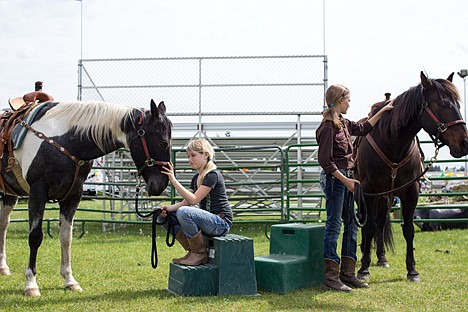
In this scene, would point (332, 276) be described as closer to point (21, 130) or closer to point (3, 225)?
point (21, 130)

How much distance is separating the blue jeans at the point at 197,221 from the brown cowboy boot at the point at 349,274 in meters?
1.12

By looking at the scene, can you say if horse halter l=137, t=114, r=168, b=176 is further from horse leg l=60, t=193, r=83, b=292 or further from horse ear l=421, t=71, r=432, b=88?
horse ear l=421, t=71, r=432, b=88

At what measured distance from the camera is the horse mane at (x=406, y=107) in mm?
4336

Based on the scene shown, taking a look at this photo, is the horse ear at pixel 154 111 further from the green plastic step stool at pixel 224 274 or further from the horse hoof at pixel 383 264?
the horse hoof at pixel 383 264

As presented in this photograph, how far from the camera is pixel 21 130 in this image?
430 centimetres

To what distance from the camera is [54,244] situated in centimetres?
760

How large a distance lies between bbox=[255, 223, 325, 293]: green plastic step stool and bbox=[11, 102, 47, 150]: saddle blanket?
85.5 inches

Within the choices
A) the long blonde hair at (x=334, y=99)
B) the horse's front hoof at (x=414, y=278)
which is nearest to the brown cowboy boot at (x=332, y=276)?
the horse's front hoof at (x=414, y=278)

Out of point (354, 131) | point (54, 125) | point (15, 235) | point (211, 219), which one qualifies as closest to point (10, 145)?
point (54, 125)

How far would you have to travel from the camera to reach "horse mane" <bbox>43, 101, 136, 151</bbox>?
421cm

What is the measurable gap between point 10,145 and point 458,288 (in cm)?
389

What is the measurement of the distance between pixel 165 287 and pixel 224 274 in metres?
0.73

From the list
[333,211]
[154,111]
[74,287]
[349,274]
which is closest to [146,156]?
[154,111]

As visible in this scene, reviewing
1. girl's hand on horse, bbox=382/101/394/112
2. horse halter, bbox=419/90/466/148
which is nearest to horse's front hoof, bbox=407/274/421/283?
horse halter, bbox=419/90/466/148
